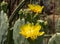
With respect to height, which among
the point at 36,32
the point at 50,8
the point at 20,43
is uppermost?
the point at 36,32

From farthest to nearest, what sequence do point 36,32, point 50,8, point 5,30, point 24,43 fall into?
point 50,8
point 5,30
point 24,43
point 36,32

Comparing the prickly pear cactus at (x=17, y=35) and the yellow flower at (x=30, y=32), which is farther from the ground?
the yellow flower at (x=30, y=32)

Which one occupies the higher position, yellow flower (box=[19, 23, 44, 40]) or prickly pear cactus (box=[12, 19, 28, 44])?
yellow flower (box=[19, 23, 44, 40])

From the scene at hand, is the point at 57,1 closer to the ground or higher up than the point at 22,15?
closer to the ground

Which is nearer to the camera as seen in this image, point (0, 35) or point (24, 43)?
point (24, 43)

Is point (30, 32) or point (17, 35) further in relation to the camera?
point (17, 35)

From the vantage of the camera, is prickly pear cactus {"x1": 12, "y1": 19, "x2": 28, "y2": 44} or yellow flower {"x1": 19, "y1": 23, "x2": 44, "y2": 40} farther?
prickly pear cactus {"x1": 12, "y1": 19, "x2": 28, "y2": 44}

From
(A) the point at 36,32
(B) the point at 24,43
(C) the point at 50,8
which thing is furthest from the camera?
(C) the point at 50,8

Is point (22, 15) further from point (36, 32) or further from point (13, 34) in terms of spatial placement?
point (36, 32)

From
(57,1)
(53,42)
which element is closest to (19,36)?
(53,42)

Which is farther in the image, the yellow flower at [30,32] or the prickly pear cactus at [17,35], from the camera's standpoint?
the prickly pear cactus at [17,35]
